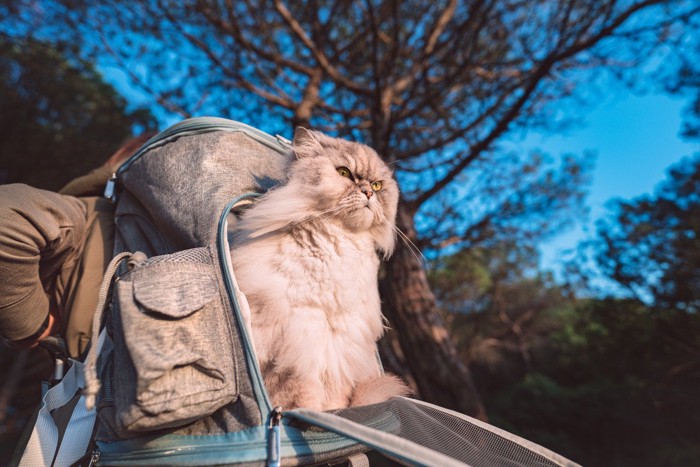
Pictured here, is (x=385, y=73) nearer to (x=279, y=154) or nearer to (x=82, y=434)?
(x=279, y=154)

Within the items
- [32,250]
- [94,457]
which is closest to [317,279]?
[94,457]

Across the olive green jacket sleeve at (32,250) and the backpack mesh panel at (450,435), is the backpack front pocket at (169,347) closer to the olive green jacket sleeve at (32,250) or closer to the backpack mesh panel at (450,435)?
the backpack mesh panel at (450,435)

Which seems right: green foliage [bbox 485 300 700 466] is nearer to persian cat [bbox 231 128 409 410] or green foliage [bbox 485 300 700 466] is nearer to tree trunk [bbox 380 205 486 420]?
tree trunk [bbox 380 205 486 420]

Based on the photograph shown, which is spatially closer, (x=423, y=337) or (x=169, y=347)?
(x=169, y=347)

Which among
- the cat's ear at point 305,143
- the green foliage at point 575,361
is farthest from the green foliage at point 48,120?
the green foliage at point 575,361

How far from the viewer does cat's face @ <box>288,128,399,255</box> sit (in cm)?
104

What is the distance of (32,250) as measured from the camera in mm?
1017

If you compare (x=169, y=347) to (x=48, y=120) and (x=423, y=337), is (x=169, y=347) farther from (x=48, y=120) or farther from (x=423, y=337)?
(x=48, y=120)

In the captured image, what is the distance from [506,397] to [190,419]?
38.2ft

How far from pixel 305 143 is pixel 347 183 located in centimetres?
21

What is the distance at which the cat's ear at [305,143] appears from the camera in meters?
1.16

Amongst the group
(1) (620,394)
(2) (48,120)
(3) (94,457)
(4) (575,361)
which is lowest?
(1) (620,394)

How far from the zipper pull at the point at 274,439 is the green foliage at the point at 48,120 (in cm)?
566

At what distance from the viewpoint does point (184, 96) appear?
155 inches
